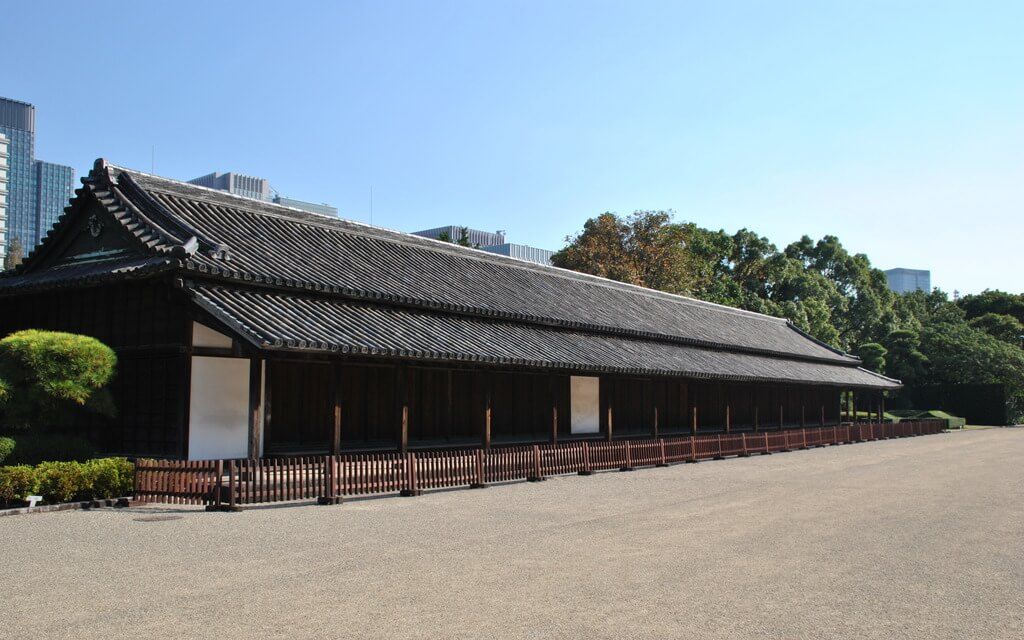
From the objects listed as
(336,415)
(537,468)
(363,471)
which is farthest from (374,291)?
(537,468)

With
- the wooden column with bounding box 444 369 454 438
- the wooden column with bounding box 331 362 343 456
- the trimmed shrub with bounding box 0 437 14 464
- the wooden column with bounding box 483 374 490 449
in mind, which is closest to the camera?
the trimmed shrub with bounding box 0 437 14 464

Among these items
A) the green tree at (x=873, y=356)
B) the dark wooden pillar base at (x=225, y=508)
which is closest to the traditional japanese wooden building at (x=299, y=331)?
the dark wooden pillar base at (x=225, y=508)

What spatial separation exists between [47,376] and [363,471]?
240 inches

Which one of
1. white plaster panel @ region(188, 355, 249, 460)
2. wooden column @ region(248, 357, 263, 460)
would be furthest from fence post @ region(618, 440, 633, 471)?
white plaster panel @ region(188, 355, 249, 460)

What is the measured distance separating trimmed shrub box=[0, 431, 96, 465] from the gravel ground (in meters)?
2.71

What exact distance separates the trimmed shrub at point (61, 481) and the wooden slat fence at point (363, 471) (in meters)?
0.91

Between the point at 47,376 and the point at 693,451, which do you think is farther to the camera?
the point at 693,451

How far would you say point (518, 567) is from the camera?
390 inches

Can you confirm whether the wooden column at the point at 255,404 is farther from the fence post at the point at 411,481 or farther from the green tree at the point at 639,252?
the green tree at the point at 639,252

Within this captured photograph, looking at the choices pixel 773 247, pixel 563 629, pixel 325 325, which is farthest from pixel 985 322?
pixel 563 629

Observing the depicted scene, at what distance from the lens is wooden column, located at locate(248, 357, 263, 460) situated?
665 inches

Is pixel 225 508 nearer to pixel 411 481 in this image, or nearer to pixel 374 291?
pixel 411 481

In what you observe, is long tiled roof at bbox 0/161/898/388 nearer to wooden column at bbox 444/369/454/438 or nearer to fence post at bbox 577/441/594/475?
wooden column at bbox 444/369/454/438

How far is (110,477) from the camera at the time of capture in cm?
1534
